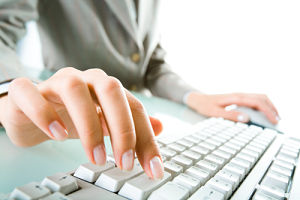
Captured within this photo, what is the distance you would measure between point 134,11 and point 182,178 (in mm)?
811

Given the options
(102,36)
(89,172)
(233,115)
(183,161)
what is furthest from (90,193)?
(102,36)

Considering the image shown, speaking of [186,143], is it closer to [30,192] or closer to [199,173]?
[199,173]

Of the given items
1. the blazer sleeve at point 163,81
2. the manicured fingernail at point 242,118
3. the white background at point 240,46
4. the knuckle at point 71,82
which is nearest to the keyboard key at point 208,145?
the knuckle at point 71,82

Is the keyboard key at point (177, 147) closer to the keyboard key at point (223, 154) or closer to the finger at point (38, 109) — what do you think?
the keyboard key at point (223, 154)

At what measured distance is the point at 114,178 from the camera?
0.26 metres

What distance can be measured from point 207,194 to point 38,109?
185 mm

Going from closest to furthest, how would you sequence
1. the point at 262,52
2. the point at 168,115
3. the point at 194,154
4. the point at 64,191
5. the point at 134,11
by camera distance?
the point at 64,191 < the point at 194,154 < the point at 168,115 < the point at 134,11 < the point at 262,52

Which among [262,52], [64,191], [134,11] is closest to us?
[64,191]

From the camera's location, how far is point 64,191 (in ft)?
0.76

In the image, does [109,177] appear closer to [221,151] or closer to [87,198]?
[87,198]

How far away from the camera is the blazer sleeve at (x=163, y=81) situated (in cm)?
94

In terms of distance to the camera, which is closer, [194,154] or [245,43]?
[194,154]

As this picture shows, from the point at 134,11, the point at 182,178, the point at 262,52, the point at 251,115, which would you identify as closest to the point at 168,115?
the point at 251,115

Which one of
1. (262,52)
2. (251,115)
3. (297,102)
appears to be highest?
(262,52)
